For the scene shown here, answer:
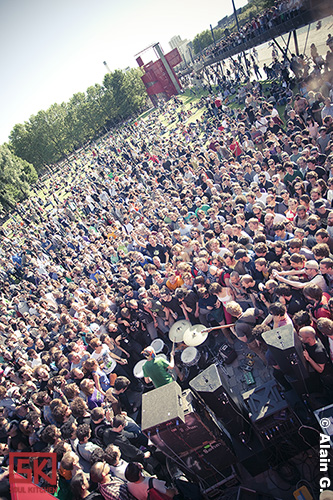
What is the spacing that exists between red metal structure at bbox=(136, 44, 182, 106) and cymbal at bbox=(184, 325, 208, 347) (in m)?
60.8

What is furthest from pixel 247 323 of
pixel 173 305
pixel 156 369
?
pixel 173 305

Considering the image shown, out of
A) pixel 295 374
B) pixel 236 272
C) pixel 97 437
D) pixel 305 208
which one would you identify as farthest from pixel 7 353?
pixel 305 208

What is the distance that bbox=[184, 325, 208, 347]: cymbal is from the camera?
15.7 ft

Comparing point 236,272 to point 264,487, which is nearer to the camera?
point 264,487

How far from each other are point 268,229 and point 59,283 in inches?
347

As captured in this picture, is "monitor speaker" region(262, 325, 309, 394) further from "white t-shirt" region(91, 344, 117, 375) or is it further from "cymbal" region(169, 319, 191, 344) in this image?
"white t-shirt" region(91, 344, 117, 375)

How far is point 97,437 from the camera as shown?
4402mm

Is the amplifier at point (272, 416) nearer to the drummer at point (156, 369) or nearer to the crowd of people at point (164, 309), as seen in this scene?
the crowd of people at point (164, 309)

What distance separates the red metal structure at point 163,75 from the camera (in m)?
55.5

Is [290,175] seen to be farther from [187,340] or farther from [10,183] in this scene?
[10,183]

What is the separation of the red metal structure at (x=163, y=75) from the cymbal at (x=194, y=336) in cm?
6082

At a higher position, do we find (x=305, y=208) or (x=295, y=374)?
(x=305, y=208)

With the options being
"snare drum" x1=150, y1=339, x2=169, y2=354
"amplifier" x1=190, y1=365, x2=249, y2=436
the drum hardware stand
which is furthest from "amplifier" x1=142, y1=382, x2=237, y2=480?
"snare drum" x1=150, y1=339, x2=169, y2=354

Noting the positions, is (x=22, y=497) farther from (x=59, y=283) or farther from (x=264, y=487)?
(x=59, y=283)
